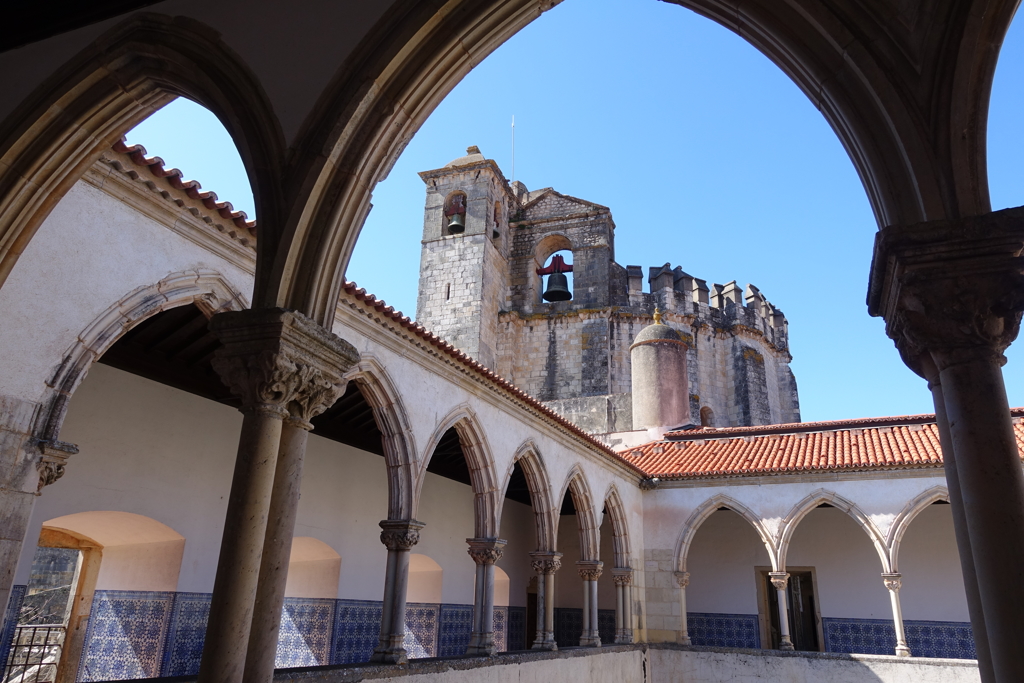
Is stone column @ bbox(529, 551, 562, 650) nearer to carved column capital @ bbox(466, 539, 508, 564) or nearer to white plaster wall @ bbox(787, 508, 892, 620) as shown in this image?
carved column capital @ bbox(466, 539, 508, 564)

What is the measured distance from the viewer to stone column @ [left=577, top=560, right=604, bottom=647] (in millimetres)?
11789

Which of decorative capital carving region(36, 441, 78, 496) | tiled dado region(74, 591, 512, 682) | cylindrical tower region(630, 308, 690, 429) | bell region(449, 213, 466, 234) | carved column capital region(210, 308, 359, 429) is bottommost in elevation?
tiled dado region(74, 591, 512, 682)

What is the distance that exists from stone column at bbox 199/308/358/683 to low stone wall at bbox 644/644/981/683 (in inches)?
447

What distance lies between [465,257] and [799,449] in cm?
1223

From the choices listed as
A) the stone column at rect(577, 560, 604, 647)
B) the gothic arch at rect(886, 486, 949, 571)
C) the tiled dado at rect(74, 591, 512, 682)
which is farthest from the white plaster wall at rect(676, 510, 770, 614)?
the tiled dado at rect(74, 591, 512, 682)

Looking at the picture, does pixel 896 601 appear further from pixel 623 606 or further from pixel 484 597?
pixel 484 597

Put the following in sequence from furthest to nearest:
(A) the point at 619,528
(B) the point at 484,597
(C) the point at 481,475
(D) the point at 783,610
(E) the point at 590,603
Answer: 1. (A) the point at 619,528
2. (D) the point at 783,610
3. (E) the point at 590,603
4. (C) the point at 481,475
5. (B) the point at 484,597

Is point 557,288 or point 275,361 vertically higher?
point 557,288

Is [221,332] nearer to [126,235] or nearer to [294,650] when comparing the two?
[126,235]

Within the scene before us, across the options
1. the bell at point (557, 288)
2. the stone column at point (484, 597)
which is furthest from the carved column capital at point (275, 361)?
the bell at point (557, 288)

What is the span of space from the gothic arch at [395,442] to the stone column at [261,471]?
4158mm

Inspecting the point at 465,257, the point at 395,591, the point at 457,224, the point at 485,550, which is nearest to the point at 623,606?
the point at 485,550

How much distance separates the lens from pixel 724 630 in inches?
562

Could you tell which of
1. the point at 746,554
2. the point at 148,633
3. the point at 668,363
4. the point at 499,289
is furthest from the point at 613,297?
the point at 148,633
